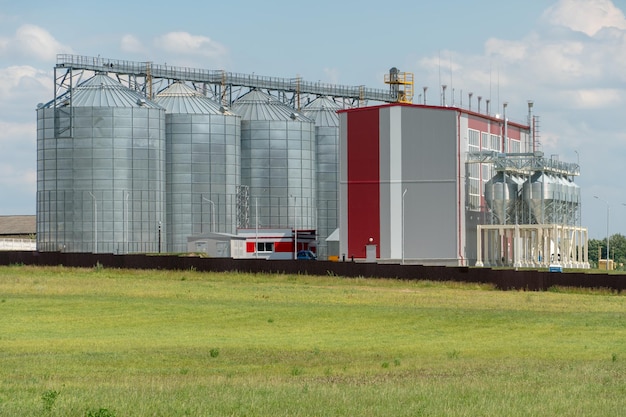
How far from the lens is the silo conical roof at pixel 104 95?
128 m

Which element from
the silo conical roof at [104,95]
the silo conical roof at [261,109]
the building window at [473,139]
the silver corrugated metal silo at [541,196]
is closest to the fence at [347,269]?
the silo conical roof at [104,95]

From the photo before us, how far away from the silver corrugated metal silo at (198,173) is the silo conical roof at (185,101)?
0.11m

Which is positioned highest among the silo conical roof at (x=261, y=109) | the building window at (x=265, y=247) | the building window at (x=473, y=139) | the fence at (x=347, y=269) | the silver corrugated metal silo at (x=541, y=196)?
the silo conical roof at (x=261, y=109)

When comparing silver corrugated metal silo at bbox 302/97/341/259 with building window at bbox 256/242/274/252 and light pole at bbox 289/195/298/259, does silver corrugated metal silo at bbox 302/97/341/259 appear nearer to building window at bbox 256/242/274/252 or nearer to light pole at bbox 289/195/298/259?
light pole at bbox 289/195/298/259

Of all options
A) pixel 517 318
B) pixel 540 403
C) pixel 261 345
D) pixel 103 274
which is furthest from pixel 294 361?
pixel 103 274

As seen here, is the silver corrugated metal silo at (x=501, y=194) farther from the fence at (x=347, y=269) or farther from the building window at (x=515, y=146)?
the fence at (x=347, y=269)

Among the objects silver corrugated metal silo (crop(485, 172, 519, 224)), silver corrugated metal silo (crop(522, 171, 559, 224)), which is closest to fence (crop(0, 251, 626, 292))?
silver corrugated metal silo (crop(485, 172, 519, 224))

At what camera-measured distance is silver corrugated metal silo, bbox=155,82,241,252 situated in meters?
132

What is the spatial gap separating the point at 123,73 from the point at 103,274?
55.7 meters

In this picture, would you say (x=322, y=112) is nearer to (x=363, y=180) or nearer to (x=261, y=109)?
(x=261, y=109)

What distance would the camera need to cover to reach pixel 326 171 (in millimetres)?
147500

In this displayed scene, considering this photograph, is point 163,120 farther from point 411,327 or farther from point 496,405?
point 496,405

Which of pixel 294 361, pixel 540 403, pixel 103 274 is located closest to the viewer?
pixel 540 403

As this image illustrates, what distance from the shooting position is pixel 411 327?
148 ft
